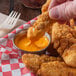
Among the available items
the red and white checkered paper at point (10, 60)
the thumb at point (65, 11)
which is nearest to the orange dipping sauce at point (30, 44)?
the red and white checkered paper at point (10, 60)

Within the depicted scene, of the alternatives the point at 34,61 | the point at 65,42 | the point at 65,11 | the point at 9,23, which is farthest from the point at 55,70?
the point at 9,23

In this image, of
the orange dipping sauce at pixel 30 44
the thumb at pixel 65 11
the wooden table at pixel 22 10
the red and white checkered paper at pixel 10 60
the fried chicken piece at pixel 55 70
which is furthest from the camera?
the wooden table at pixel 22 10

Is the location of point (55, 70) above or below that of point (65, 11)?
below

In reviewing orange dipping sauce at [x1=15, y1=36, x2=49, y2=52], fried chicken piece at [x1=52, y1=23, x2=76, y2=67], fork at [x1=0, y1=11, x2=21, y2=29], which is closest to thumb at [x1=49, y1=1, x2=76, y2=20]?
fried chicken piece at [x1=52, y1=23, x2=76, y2=67]

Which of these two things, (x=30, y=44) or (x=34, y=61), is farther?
(x=30, y=44)

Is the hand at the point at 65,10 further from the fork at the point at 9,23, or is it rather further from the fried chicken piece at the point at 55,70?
the fork at the point at 9,23

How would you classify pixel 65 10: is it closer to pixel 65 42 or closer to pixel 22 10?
pixel 65 42

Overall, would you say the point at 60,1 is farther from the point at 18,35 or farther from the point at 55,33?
the point at 18,35
